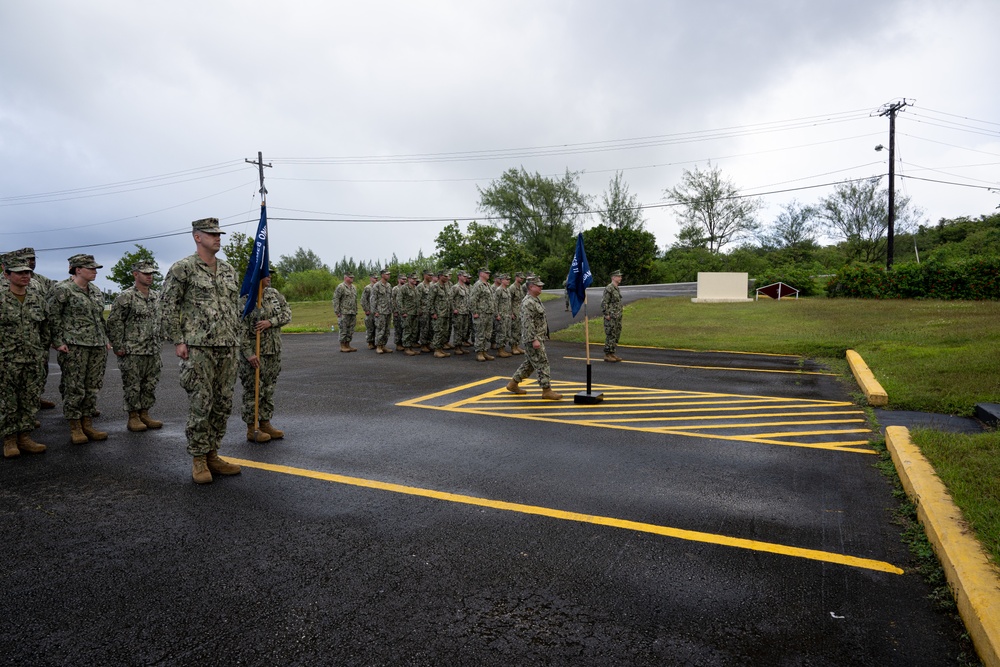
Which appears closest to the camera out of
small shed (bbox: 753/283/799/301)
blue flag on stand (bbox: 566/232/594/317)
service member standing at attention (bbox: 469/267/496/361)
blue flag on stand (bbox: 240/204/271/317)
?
blue flag on stand (bbox: 240/204/271/317)

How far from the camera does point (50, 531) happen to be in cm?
434

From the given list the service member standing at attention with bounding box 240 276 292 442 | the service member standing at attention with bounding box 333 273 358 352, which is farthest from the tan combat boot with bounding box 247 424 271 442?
the service member standing at attention with bounding box 333 273 358 352

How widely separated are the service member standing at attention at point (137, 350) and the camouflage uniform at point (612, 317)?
8.75m

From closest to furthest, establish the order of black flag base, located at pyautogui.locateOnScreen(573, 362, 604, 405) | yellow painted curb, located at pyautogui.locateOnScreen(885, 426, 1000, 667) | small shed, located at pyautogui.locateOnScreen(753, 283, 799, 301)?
yellow painted curb, located at pyautogui.locateOnScreen(885, 426, 1000, 667) < black flag base, located at pyautogui.locateOnScreen(573, 362, 604, 405) < small shed, located at pyautogui.locateOnScreen(753, 283, 799, 301)

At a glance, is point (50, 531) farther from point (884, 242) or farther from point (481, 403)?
point (884, 242)

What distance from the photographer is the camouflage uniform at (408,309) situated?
15.5 metres

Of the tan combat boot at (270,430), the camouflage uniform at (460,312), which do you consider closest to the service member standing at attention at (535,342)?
the tan combat boot at (270,430)

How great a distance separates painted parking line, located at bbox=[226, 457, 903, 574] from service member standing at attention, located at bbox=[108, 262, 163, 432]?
2.66 meters

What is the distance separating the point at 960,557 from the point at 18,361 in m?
8.27

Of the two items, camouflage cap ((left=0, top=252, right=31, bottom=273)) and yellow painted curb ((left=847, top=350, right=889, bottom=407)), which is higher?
camouflage cap ((left=0, top=252, right=31, bottom=273))

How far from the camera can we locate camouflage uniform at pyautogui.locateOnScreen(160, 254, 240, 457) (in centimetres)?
532

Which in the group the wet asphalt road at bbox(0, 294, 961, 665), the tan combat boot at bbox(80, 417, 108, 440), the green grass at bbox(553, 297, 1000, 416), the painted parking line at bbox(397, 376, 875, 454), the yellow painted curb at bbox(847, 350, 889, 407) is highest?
the green grass at bbox(553, 297, 1000, 416)

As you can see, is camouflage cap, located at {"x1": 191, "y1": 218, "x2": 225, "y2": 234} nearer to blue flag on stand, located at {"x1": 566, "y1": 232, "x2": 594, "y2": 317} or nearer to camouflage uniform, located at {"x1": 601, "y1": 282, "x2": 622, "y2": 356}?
blue flag on stand, located at {"x1": 566, "y1": 232, "x2": 594, "y2": 317}

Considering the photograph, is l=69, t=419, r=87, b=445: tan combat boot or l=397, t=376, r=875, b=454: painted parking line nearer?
l=69, t=419, r=87, b=445: tan combat boot
